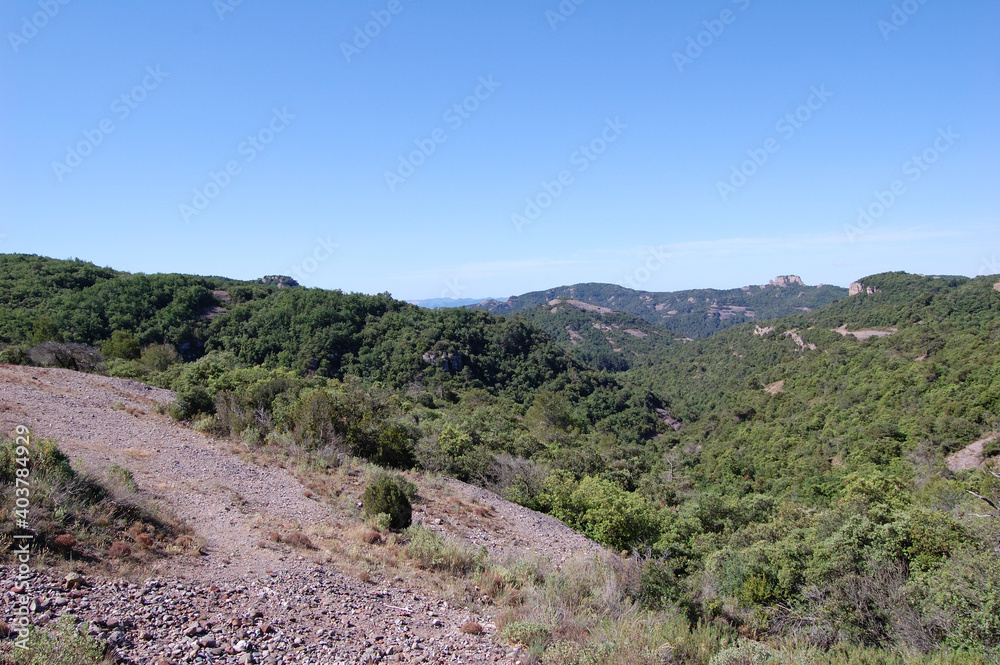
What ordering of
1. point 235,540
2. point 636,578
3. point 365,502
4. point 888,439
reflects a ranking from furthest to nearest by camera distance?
point 888,439 < point 365,502 < point 636,578 < point 235,540

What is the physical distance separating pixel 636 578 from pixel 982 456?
29483 millimetres

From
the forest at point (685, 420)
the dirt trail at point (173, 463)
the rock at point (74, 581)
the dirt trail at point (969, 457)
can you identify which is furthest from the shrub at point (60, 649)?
the dirt trail at point (969, 457)

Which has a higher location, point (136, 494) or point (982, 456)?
point (136, 494)

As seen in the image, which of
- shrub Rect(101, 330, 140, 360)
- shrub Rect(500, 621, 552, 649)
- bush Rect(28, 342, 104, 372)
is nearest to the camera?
shrub Rect(500, 621, 552, 649)

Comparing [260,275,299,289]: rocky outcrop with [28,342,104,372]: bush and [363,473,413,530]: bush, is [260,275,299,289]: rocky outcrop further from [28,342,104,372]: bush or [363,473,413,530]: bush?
[363,473,413,530]: bush

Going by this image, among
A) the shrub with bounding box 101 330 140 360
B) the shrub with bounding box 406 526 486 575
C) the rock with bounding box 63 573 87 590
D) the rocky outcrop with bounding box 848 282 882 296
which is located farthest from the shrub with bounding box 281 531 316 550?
the rocky outcrop with bounding box 848 282 882 296

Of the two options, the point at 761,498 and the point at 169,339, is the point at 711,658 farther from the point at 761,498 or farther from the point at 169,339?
the point at 169,339

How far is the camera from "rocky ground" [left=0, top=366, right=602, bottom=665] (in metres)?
5.08

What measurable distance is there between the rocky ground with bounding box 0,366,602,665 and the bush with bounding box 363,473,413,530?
0.72 meters

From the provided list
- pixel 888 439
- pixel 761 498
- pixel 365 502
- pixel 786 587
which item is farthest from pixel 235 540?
pixel 888 439

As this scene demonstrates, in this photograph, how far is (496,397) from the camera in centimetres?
5575

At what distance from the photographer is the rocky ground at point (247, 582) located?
5.08 m

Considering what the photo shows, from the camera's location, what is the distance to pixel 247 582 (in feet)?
21.4

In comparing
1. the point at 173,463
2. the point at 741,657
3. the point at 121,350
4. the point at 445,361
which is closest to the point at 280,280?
the point at 445,361
